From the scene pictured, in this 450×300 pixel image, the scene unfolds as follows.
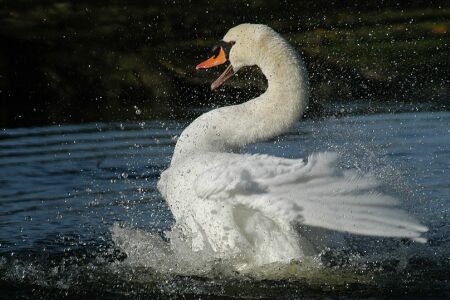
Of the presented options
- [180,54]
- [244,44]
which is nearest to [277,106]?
[244,44]

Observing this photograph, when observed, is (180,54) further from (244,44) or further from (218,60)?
(244,44)

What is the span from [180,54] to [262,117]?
30.2 ft

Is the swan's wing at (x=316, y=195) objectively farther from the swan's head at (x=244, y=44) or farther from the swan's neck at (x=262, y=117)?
the swan's head at (x=244, y=44)

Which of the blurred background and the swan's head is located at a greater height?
the swan's head

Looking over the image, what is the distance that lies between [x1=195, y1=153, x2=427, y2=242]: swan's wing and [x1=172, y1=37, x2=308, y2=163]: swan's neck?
2.63ft

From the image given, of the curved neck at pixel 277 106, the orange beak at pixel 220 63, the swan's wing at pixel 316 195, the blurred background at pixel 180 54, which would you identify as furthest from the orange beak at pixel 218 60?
the blurred background at pixel 180 54

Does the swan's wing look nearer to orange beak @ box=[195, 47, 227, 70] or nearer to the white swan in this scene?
the white swan

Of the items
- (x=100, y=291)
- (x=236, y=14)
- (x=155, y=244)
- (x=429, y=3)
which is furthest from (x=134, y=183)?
(x=429, y=3)

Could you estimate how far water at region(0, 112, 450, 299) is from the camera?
715cm

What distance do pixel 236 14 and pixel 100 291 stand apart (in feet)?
39.8

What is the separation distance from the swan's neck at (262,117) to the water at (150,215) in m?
0.64

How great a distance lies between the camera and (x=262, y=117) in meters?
7.38

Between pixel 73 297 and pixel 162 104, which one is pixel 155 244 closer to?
pixel 73 297

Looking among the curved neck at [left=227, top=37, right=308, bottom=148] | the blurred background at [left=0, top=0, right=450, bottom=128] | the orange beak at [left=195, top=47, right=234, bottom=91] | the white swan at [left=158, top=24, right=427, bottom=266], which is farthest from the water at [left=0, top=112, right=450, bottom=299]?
the orange beak at [left=195, top=47, right=234, bottom=91]
